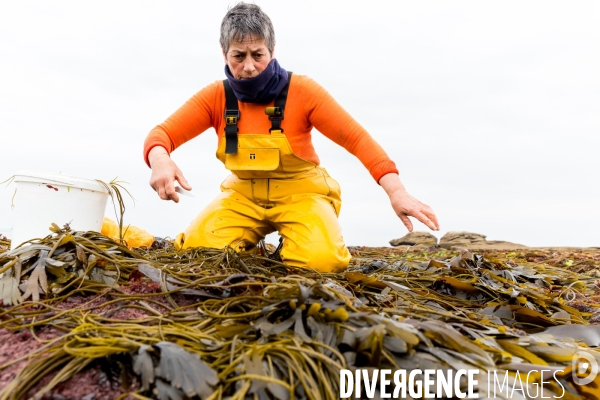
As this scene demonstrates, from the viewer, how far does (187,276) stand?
2.19m

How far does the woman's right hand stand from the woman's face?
29.7 inches

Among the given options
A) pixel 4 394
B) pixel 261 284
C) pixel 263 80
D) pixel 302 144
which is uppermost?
pixel 263 80

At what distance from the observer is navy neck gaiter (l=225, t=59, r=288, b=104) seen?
3302mm

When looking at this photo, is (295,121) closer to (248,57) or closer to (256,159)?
(256,159)

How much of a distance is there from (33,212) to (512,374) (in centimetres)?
271

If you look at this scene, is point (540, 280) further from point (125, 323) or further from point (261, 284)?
point (125, 323)

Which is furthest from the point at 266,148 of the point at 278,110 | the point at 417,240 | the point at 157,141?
the point at 417,240

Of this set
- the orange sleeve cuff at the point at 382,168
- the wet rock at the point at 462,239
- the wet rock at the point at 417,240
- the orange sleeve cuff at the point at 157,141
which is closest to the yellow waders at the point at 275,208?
the orange sleeve cuff at the point at 157,141

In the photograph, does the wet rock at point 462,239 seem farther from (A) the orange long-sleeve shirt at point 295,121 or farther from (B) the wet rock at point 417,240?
(A) the orange long-sleeve shirt at point 295,121

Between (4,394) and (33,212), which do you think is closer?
(4,394)

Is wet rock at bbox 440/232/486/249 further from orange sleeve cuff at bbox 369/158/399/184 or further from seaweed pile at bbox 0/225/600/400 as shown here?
seaweed pile at bbox 0/225/600/400

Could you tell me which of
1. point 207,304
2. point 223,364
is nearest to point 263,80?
point 207,304

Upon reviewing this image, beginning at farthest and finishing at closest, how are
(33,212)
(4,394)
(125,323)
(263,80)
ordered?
1. (263,80)
2. (33,212)
3. (125,323)
4. (4,394)

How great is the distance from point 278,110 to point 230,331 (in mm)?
2121
